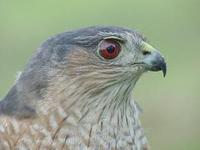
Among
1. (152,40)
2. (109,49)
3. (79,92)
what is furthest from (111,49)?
(152,40)

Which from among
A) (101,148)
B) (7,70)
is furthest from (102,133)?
(7,70)

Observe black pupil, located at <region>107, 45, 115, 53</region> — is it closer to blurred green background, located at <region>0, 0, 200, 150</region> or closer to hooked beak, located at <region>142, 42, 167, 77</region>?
hooked beak, located at <region>142, 42, 167, 77</region>

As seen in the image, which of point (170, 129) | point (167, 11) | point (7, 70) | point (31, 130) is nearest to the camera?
point (31, 130)

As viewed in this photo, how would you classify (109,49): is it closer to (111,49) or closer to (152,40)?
(111,49)

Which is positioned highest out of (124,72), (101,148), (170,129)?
(124,72)

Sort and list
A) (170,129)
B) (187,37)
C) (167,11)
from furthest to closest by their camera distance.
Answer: (167,11) < (187,37) < (170,129)

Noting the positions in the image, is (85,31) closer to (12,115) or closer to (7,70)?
(12,115)

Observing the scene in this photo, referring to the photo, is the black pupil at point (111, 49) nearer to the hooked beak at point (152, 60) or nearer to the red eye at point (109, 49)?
the red eye at point (109, 49)

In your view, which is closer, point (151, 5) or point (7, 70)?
point (7, 70)
